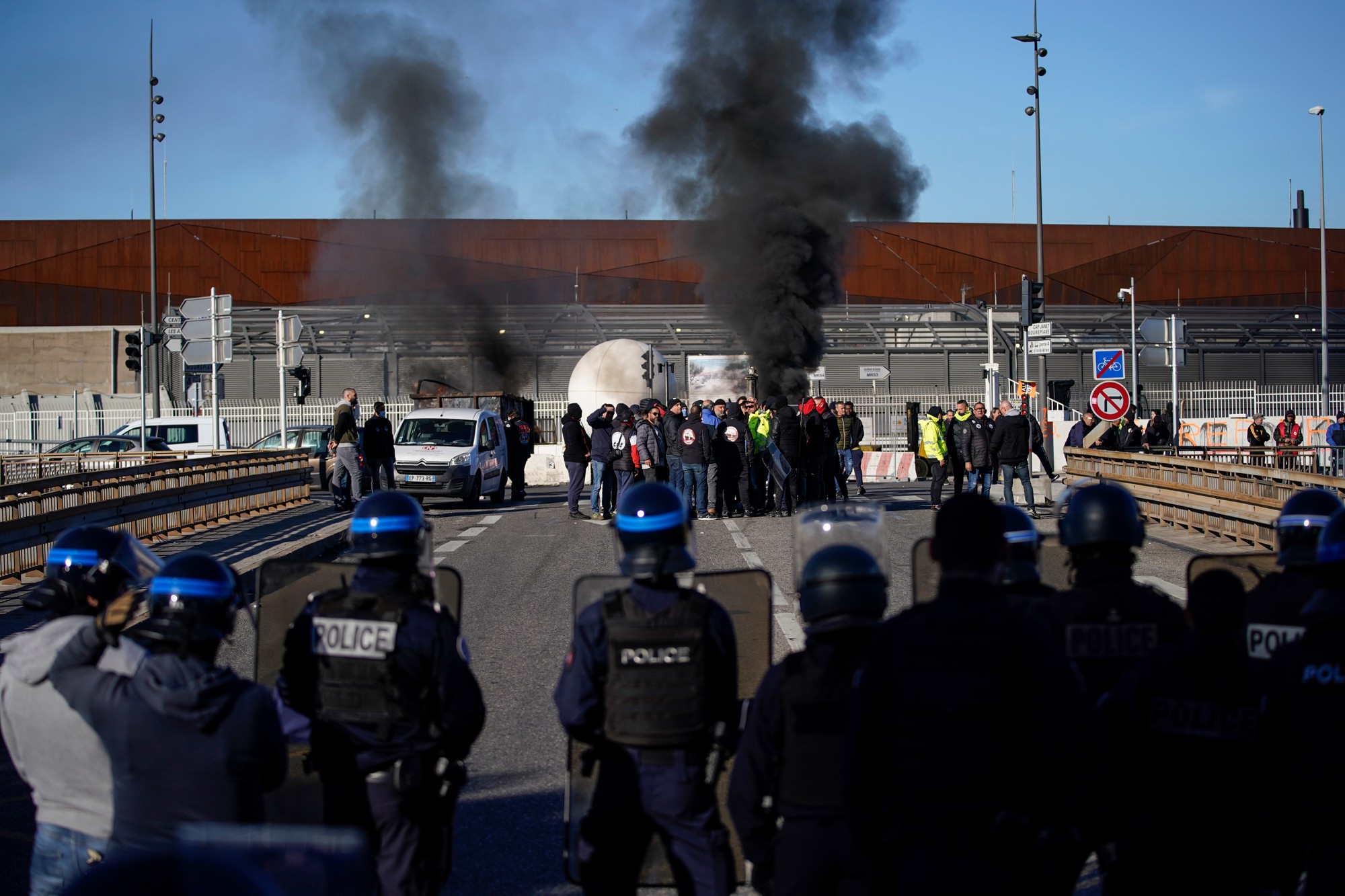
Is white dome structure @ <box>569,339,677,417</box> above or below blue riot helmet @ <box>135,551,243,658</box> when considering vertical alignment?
above

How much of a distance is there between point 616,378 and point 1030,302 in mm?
14913

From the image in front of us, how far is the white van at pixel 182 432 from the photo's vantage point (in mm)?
27312

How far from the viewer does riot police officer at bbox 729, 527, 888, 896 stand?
2.91 metres

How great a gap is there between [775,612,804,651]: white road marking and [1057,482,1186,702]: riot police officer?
410 cm

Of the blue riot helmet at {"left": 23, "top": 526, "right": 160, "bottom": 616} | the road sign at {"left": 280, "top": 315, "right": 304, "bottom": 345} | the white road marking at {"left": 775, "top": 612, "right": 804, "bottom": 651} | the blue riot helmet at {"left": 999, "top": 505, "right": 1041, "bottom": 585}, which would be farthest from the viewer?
the road sign at {"left": 280, "top": 315, "right": 304, "bottom": 345}

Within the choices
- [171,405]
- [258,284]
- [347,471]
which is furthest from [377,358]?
[347,471]

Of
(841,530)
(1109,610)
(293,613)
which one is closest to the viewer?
(1109,610)

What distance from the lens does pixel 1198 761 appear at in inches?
116

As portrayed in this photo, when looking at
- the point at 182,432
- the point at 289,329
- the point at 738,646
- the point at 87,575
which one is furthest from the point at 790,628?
the point at 182,432

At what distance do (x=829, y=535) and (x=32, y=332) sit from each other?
49.3m

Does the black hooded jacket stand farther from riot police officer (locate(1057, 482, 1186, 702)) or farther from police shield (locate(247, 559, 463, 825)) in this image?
riot police officer (locate(1057, 482, 1186, 702))

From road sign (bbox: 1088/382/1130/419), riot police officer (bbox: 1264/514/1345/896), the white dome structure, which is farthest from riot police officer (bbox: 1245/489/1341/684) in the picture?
the white dome structure

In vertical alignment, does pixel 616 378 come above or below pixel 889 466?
above

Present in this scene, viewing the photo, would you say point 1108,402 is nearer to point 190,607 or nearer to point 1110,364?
point 1110,364
